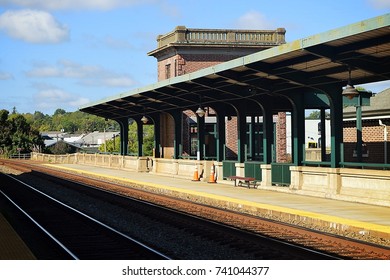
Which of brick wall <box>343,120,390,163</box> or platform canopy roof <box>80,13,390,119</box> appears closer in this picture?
platform canopy roof <box>80,13,390,119</box>

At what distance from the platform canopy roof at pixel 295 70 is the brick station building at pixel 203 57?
496 inches

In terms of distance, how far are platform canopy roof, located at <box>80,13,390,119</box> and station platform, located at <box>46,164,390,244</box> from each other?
4.01 meters

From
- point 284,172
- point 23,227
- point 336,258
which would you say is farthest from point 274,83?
point 336,258

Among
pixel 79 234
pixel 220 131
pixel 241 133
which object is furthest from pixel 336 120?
pixel 79 234

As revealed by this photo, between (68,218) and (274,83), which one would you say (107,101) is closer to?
(274,83)

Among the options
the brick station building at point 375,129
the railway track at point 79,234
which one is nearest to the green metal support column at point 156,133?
the brick station building at point 375,129

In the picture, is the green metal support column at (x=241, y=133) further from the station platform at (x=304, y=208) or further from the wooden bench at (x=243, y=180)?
the station platform at (x=304, y=208)

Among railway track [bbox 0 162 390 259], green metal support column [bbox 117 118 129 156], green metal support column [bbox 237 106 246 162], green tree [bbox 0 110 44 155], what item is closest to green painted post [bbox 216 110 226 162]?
green metal support column [bbox 237 106 246 162]

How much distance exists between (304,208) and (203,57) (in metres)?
29.0

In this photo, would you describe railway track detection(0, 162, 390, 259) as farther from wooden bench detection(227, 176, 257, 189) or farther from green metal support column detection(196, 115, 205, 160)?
green metal support column detection(196, 115, 205, 160)

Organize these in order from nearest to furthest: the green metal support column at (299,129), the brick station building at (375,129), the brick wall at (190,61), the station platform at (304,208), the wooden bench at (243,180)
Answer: the station platform at (304,208) < the green metal support column at (299,129) < the wooden bench at (243,180) < the brick station building at (375,129) < the brick wall at (190,61)

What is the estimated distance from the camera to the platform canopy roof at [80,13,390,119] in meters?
15.2

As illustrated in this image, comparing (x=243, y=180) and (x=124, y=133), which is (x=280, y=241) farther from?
(x=124, y=133)

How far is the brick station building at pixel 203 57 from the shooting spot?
4438cm
